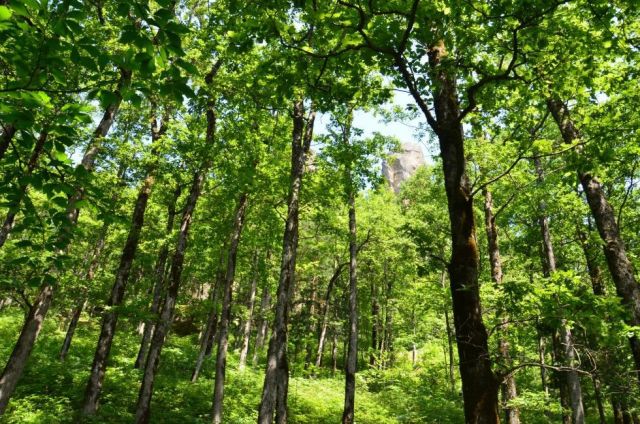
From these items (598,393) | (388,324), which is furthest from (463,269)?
(388,324)

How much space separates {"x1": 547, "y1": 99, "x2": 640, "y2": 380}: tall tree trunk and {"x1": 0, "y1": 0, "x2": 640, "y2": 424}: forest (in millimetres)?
54

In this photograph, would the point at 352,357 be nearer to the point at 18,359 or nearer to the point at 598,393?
the point at 18,359

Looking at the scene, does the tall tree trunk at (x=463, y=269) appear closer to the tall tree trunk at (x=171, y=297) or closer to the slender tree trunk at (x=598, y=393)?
the slender tree trunk at (x=598, y=393)

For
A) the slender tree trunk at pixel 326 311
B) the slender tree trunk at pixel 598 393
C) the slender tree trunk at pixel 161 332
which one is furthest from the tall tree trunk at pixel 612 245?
the slender tree trunk at pixel 326 311

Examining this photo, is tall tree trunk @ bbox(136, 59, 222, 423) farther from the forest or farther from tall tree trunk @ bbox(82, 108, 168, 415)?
tall tree trunk @ bbox(82, 108, 168, 415)

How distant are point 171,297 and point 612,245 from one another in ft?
39.3

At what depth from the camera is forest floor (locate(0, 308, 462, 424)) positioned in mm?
12945

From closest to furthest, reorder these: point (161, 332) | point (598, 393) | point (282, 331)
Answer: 1. point (598, 393)
2. point (282, 331)
3. point (161, 332)

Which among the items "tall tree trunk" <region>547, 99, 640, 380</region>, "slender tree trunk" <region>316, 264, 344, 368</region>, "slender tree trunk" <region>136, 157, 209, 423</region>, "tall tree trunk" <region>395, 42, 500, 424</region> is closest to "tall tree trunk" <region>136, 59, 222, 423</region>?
"slender tree trunk" <region>136, 157, 209, 423</region>

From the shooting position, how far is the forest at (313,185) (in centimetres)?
353

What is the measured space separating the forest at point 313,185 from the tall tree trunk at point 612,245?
0.05 meters

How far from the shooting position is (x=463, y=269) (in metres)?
3.96

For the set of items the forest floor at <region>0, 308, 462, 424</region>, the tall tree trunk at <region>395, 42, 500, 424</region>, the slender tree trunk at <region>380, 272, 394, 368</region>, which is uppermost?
the slender tree trunk at <region>380, 272, 394, 368</region>

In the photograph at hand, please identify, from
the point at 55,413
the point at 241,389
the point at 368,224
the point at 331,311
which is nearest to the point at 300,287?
the point at 331,311
